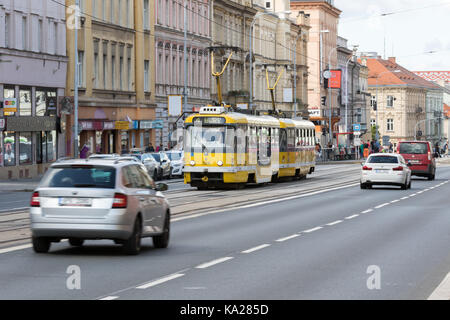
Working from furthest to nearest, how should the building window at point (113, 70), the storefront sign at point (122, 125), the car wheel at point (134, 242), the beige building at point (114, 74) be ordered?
the building window at point (113, 70), the storefront sign at point (122, 125), the beige building at point (114, 74), the car wheel at point (134, 242)

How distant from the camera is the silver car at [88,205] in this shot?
17109 mm

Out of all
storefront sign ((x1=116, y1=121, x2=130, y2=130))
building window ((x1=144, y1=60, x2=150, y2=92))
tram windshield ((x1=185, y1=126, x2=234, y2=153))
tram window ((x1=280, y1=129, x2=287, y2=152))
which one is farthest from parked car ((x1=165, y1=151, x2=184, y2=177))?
tram windshield ((x1=185, y1=126, x2=234, y2=153))

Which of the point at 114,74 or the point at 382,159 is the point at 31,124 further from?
the point at 382,159

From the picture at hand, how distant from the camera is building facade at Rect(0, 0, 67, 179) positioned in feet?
175

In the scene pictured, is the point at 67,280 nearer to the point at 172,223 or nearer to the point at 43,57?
the point at 172,223

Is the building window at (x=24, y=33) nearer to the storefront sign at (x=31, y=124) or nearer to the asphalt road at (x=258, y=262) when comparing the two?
the storefront sign at (x=31, y=124)

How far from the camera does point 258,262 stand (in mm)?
16453

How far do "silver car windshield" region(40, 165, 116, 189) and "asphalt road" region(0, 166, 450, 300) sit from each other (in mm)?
1040

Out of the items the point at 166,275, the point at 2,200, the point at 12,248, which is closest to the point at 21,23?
the point at 2,200

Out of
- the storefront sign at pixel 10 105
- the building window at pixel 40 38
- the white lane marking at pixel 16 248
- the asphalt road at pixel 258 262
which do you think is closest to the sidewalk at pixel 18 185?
the storefront sign at pixel 10 105

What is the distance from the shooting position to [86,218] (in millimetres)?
17078

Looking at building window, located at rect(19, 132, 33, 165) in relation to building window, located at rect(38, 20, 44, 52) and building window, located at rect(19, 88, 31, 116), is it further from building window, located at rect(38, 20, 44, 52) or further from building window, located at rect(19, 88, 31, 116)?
building window, located at rect(38, 20, 44, 52)

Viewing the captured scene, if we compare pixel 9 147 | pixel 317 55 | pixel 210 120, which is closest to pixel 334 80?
pixel 317 55

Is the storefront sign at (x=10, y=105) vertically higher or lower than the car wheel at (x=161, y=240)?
higher
